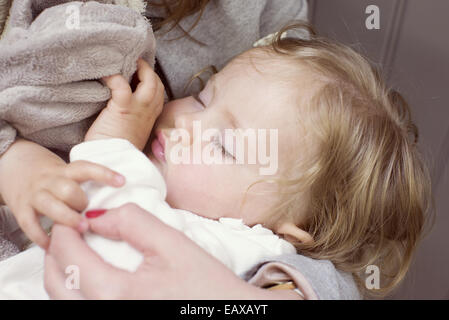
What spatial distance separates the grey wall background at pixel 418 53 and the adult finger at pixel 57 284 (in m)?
0.69

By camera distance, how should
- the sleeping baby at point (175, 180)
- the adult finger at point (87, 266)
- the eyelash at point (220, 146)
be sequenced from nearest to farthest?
the adult finger at point (87, 266) → the sleeping baby at point (175, 180) → the eyelash at point (220, 146)

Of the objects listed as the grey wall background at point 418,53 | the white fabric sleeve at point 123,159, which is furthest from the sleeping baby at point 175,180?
the grey wall background at point 418,53

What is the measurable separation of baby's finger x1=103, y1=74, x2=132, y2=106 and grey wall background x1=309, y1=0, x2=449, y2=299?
48 centimetres

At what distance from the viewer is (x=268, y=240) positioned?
2.16ft

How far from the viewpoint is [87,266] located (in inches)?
18.4

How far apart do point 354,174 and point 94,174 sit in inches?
15.4

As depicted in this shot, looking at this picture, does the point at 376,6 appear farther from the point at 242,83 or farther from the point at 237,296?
the point at 237,296

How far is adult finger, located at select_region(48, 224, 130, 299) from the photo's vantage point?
456mm

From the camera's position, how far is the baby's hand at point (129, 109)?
0.64 m

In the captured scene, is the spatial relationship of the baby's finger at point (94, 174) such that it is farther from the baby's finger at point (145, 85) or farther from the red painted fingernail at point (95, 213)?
the baby's finger at point (145, 85)

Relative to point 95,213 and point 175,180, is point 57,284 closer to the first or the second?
point 95,213

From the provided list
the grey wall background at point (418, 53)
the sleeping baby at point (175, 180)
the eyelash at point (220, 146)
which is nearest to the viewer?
the sleeping baby at point (175, 180)

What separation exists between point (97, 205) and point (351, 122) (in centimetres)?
39

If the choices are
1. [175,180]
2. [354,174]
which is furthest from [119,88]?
[354,174]
